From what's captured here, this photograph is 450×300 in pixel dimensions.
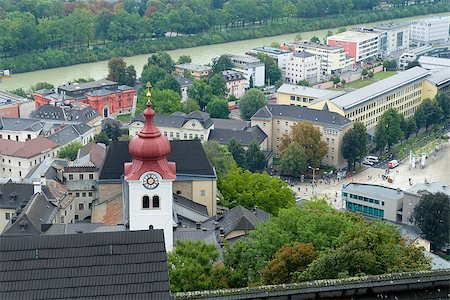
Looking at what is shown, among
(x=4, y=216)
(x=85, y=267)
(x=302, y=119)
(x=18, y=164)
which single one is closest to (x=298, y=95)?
(x=302, y=119)

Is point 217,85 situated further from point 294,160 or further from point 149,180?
point 149,180

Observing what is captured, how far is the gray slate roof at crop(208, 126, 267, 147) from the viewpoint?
28969 millimetres

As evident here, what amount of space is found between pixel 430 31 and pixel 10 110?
96.4 feet

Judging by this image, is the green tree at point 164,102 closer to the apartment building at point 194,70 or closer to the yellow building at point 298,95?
the yellow building at point 298,95

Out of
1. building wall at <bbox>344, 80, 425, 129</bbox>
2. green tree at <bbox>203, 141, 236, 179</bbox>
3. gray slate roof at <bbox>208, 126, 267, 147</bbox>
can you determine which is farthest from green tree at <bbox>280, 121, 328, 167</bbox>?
green tree at <bbox>203, 141, 236, 179</bbox>

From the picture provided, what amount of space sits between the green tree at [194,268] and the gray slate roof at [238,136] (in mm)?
15903

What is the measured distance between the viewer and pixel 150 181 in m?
15.2

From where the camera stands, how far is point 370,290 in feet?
31.7

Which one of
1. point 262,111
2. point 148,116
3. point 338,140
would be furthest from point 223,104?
point 148,116

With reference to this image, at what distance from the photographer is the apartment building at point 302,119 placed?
29141 mm

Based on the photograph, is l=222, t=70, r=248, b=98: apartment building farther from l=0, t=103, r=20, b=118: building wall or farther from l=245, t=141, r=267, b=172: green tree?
l=245, t=141, r=267, b=172: green tree

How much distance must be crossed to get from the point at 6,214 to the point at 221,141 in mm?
10769

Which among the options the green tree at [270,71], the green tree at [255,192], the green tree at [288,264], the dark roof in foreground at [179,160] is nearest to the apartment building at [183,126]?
the green tree at [255,192]

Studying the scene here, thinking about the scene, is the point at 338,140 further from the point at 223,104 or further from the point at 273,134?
the point at 223,104
